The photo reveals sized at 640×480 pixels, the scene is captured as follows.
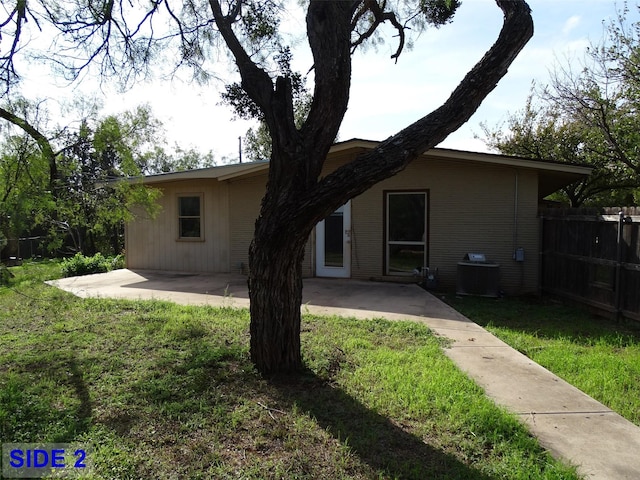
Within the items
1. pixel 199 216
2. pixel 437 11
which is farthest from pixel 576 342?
pixel 199 216

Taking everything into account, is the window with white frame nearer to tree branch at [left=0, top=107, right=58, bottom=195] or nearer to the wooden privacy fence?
tree branch at [left=0, top=107, right=58, bottom=195]

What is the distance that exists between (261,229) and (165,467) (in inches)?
73.5

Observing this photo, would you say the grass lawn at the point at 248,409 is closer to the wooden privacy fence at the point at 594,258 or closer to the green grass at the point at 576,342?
the green grass at the point at 576,342

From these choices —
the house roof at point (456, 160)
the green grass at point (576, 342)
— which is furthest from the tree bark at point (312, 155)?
the house roof at point (456, 160)

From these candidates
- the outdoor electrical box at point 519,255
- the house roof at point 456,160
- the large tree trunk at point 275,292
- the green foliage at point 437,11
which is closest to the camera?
the large tree trunk at point 275,292

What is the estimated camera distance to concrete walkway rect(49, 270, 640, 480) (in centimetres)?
269

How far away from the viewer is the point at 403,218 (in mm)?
9617

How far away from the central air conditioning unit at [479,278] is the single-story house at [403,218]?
0.13 m

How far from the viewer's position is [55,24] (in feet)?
17.3

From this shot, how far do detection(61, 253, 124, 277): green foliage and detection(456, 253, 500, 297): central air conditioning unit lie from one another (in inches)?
405

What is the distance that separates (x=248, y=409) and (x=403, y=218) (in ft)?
23.5

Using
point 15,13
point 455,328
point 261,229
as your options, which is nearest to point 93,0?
point 15,13

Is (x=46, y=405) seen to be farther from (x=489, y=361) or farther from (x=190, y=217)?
(x=190, y=217)

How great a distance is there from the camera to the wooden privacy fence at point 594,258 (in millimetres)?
5852
